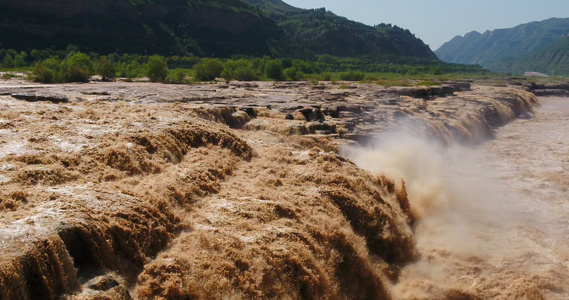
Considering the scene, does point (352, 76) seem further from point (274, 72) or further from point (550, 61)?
point (550, 61)

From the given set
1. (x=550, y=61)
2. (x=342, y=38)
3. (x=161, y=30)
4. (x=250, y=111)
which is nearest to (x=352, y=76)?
(x=250, y=111)

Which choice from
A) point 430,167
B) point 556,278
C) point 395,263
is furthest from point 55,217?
point 430,167

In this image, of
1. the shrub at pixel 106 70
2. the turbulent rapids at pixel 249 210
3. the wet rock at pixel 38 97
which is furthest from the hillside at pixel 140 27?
the turbulent rapids at pixel 249 210

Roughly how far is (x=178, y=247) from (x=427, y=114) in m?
19.9

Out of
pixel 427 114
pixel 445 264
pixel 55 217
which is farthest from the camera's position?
pixel 427 114

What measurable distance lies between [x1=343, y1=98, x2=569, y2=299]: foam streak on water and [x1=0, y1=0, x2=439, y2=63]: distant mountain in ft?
167

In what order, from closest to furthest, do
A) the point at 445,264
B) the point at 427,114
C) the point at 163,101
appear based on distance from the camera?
1. the point at 445,264
2. the point at 163,101
3. the point at 427,114

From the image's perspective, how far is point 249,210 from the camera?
8.73 m

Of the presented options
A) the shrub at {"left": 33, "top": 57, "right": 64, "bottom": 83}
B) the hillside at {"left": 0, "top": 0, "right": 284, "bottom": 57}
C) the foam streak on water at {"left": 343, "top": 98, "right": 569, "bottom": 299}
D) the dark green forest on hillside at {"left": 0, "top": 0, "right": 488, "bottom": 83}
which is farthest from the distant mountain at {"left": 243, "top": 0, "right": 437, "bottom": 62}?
the foam streak on water at {"left": 343, "top": 98, "right": 569, "bottom": 299}

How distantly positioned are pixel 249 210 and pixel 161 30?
68173mm

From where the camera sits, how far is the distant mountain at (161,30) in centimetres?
5750

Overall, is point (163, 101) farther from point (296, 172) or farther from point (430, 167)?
point (430, 167)

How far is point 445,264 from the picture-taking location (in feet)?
34.8

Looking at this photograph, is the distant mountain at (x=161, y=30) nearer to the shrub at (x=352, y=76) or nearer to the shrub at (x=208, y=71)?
the shrub at (x=208, y=71)
